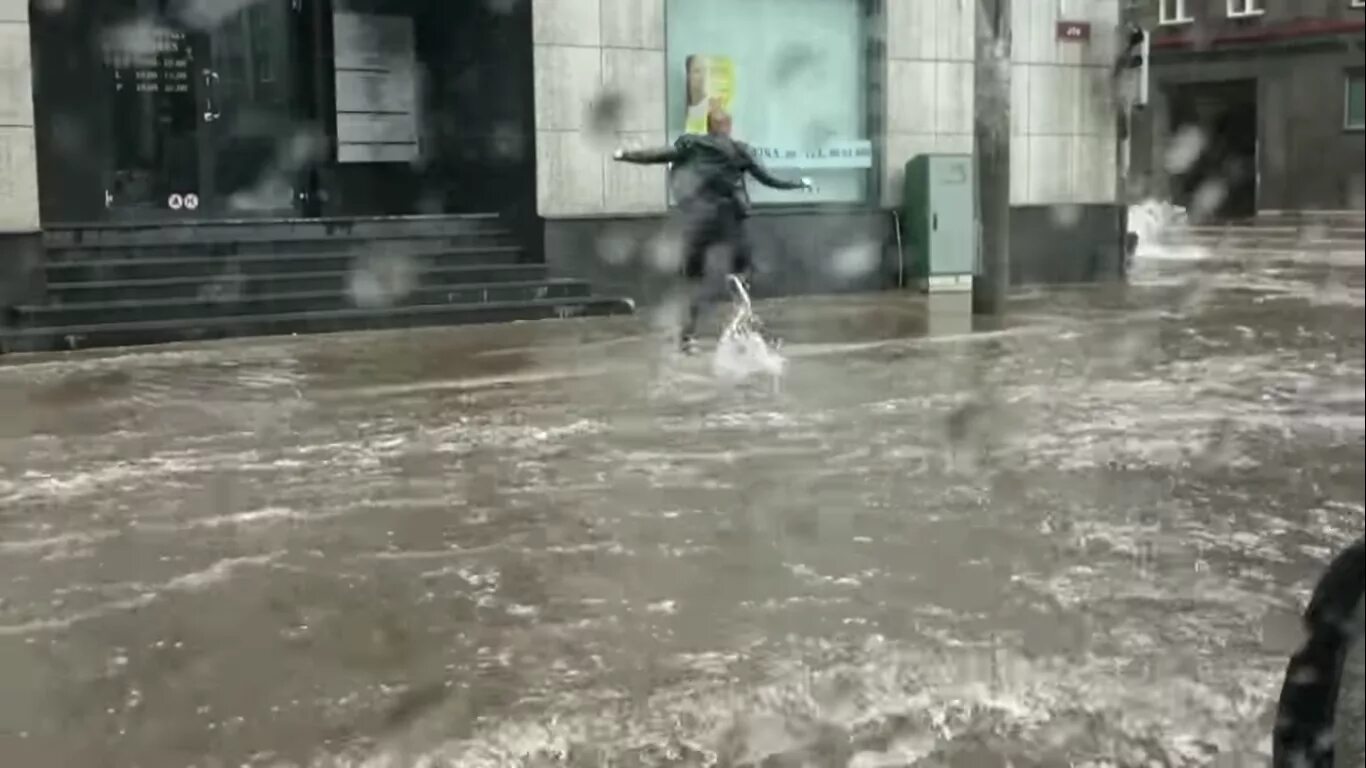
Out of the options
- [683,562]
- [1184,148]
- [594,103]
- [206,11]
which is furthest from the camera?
[206,11]

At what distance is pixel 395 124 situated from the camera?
16828 millimetres

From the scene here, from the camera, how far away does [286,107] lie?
16.5 m

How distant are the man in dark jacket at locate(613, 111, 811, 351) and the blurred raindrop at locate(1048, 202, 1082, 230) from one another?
7.81 metres

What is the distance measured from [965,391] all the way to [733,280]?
240cm

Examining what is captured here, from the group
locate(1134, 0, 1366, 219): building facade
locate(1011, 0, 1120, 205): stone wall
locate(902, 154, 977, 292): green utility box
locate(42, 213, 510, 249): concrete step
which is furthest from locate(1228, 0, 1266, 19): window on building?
locate(1011, 0, 1120, 205): stone wall

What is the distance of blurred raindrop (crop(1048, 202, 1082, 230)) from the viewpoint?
60.3ft

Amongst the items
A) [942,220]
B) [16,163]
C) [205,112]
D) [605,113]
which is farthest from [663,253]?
[16,163]

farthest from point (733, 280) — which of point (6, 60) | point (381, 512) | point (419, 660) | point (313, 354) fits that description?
point (419, 660)

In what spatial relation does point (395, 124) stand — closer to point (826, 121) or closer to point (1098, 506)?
point (826, 121)

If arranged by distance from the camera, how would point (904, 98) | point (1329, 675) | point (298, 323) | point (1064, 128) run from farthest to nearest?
point (1064, 128) < point (904, 98) < point (298, 323) < point (1329, 675)

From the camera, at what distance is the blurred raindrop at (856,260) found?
17016 mm

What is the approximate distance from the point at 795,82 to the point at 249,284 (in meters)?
6.22

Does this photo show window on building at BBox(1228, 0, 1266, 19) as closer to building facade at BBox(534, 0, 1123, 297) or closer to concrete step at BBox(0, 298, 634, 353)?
building facade at BBox(534, 0, 1123, 297)

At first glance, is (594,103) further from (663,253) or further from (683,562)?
(683,562)
